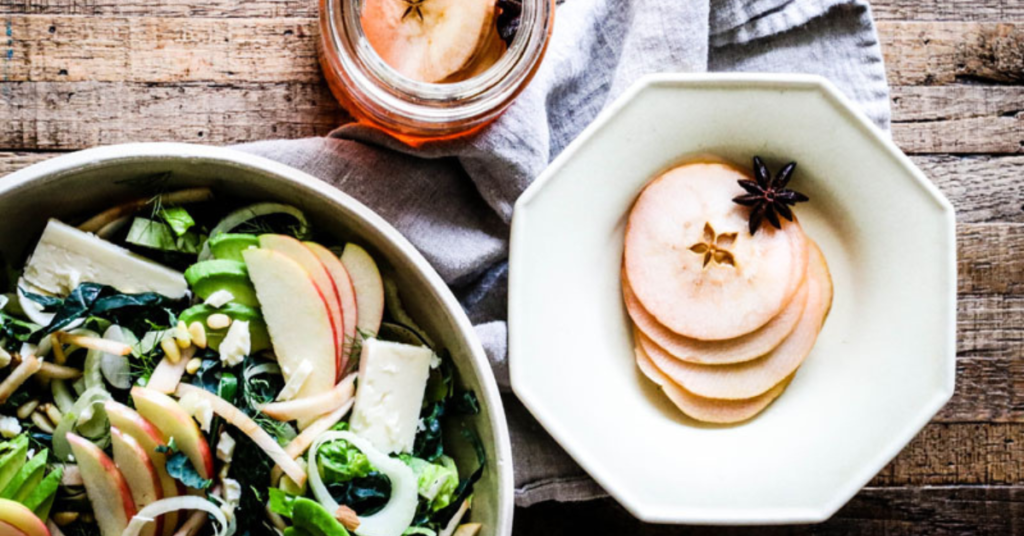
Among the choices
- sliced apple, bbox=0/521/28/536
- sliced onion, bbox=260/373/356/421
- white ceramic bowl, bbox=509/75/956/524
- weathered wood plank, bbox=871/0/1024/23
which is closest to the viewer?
sliced apple, bbox=0/521/28/536

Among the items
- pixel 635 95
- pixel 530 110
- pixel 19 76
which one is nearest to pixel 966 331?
pixel 635 95

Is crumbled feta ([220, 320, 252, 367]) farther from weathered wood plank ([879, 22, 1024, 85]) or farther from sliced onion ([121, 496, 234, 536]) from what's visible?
weathered wood plank ([879, 22, 1024, 85])

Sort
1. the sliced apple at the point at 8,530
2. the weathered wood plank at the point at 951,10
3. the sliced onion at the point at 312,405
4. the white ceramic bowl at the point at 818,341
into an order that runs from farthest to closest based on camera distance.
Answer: the weathered wood plank at the point at 951,10, the white ceramic bowl at the point at 818,341, the sliced onion at the point at 312,405, the sliced apple at the point at 8,530

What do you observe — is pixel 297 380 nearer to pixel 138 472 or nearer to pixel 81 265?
pixel 138 472

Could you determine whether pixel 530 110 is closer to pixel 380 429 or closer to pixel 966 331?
pixel 380 429

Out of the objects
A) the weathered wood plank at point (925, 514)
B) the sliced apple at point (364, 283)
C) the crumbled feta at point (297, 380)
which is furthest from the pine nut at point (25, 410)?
the weathered wood plank at point (925, 514)

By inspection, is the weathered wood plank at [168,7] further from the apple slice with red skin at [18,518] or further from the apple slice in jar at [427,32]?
the apple slice with red skin at [18,518]

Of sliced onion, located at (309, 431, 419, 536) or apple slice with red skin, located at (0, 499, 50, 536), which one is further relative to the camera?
sliced onion, located at (309, 431, 419, 536)

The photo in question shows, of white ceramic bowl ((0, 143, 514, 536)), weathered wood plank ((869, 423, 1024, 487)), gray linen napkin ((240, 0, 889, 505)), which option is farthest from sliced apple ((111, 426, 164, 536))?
weathered wood plank ((869, 423, 1024, 487))
